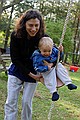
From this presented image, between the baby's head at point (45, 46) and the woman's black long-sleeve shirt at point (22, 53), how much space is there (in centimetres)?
11

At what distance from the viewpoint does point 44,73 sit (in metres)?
2.58

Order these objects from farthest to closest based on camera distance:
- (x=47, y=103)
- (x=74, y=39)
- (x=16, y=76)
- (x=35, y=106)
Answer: (x=74, y=39)
(x=47, y=103)
(x=35, y=106)
(x=16, y=76)

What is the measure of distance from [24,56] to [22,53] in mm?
35

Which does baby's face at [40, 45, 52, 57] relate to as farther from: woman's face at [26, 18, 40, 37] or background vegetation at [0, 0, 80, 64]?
background vegetation at [0, 0, 80, 64]

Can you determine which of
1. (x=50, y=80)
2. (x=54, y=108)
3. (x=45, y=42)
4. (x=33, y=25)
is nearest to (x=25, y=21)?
(x=33, y=25)

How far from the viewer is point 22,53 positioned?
8.66 ft

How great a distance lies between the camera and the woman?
253 centimetres

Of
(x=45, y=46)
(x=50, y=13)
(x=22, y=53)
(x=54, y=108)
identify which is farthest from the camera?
(x=50, y=13)

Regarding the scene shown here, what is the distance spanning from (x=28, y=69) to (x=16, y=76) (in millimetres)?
139

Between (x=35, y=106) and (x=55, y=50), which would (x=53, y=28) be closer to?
(x=35, y=106)

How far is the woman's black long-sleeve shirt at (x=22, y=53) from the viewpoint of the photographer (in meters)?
2.59

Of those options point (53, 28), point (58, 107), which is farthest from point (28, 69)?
point (53, 28)

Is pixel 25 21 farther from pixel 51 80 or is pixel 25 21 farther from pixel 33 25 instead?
pixel 51 80

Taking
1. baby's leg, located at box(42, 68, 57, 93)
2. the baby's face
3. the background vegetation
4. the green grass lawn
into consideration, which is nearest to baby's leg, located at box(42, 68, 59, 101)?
baby's leg, located at box(42, 68, 57, 93)
